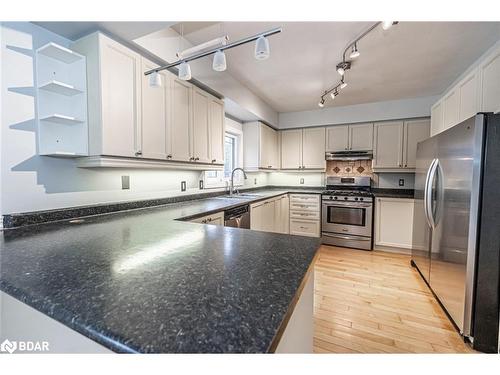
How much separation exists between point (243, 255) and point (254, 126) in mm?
3290

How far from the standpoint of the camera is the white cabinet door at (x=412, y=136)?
359cm

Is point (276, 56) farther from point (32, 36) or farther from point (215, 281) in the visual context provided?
point (215, 281)

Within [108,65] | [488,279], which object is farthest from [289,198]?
[108,65]

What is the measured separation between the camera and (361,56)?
2.39m

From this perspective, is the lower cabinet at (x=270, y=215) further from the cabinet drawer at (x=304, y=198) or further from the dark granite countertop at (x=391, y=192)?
the dark granite countertop at (x=391, y=192)

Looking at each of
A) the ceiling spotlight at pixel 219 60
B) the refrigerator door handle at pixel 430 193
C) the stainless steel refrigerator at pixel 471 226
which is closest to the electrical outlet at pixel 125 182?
the ceiling spotlight at pixel 219 60

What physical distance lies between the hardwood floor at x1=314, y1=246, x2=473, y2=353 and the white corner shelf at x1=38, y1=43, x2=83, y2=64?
256 cm

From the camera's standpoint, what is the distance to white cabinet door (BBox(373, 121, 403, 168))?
3.72 m

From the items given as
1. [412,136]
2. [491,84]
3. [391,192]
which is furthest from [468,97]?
[391,192]

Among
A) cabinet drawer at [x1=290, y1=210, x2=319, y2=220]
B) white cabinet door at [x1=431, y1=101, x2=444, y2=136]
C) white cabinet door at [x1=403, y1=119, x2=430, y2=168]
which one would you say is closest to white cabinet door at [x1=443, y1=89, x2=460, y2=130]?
white cabinet door at [x1=431, y1=101, x2=444, y2=136]

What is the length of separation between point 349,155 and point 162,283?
4.01 m

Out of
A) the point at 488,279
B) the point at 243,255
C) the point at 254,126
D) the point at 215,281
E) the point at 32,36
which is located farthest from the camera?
the point at 254,126

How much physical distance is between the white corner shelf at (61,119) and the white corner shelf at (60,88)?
17 centimetres
